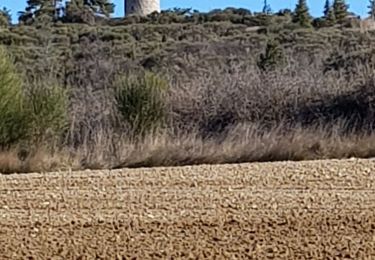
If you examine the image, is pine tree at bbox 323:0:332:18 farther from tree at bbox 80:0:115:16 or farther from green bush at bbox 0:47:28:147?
green bush at bbox 0:47:28:147

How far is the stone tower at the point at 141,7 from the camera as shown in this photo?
48.8m

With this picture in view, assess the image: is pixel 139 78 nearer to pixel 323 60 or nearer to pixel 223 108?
pixel 223 108

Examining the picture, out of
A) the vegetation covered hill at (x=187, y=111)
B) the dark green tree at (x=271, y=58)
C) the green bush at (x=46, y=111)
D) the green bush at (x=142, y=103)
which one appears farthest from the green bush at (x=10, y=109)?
the dark green tree at (x=271, y=58)

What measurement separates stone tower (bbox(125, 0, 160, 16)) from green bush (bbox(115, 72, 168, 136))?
106ft

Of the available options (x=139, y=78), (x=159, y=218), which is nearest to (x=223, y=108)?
(x=139, y=78)

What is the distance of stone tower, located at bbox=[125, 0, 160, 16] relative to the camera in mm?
48750

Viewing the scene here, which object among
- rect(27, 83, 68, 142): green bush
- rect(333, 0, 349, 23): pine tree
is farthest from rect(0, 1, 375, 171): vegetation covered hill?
rect(333, 0, 349, 23): pine tree

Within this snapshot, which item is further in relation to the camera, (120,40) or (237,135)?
(120,40)

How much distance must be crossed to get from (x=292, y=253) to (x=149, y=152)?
7.37 meters

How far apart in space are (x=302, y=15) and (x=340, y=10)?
4184mm

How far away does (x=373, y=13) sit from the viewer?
44.5 meters

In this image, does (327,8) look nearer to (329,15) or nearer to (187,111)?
(329,15)

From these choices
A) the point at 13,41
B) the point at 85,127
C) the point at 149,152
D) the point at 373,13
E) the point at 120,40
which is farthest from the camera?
the point at 373,13

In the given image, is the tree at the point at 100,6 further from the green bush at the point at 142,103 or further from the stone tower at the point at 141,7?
the green bush at the point at 142,103
